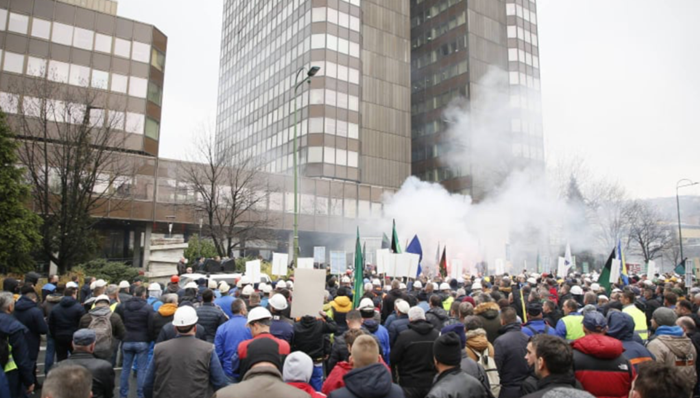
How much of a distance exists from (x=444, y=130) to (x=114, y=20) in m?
35.0

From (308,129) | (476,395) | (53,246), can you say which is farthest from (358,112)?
(476,395)

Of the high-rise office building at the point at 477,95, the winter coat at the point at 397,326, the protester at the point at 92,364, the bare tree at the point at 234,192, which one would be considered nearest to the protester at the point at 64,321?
the protester at the point at 92,364

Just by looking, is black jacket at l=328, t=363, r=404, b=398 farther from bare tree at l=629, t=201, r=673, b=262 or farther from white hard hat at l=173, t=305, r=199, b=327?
bare tree at l=629, t=201, r=673, b=262

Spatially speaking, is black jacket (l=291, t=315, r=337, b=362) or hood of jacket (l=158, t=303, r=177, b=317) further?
hood of jacket (l=158, t=303, r=177, b=317)

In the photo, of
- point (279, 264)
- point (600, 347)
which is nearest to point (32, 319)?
point (600, 347)

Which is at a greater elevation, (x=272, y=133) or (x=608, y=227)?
(x=272, y=133)

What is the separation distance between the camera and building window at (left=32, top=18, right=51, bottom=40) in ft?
102

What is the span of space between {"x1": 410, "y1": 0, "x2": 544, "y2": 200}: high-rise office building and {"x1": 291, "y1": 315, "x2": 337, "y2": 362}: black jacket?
146 ft

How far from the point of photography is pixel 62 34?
105 ft

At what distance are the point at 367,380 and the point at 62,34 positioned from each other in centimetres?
3736

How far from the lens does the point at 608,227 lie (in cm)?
4397

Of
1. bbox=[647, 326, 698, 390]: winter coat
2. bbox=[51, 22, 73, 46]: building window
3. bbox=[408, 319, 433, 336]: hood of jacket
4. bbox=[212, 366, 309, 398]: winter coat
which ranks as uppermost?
bbox=[51, 22, 73, 46]: building window

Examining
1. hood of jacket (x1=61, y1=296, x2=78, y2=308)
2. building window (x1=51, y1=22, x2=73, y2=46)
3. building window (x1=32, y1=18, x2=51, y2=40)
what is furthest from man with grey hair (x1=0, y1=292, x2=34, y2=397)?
building window (x1=32, y1=18, x2=51, y2=40)

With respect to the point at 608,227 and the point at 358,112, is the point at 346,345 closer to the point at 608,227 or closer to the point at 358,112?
the point at 358,112
